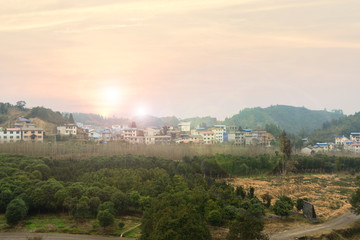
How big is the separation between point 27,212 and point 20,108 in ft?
100

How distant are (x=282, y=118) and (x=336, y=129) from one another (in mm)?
6444

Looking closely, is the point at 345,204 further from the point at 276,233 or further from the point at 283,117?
the point at 283,117

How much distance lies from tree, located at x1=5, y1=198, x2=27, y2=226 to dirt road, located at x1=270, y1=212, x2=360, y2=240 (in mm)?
8050

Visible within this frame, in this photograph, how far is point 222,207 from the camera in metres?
11.1

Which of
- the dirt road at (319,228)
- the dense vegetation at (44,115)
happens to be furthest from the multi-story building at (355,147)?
the dense vegetation at (44,115)

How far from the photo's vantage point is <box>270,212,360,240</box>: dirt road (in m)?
9.44

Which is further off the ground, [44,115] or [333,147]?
[44,115]

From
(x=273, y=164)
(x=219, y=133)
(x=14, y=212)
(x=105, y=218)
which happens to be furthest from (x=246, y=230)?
(x=219, y=133)

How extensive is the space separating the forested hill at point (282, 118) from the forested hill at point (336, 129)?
239 centimetres

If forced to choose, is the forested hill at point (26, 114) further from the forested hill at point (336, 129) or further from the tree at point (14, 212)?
the forested hill at point (336, 129)

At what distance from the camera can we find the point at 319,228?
10195 millimetres

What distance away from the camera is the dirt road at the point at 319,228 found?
31.0ft

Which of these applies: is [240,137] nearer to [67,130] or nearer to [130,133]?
[130,133]

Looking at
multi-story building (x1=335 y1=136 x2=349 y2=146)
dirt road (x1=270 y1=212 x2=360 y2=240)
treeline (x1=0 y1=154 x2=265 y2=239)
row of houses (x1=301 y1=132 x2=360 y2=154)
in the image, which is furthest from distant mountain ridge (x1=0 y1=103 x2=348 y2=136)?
dirt road (x1=270 y1=212 x2=360 y2=240)
